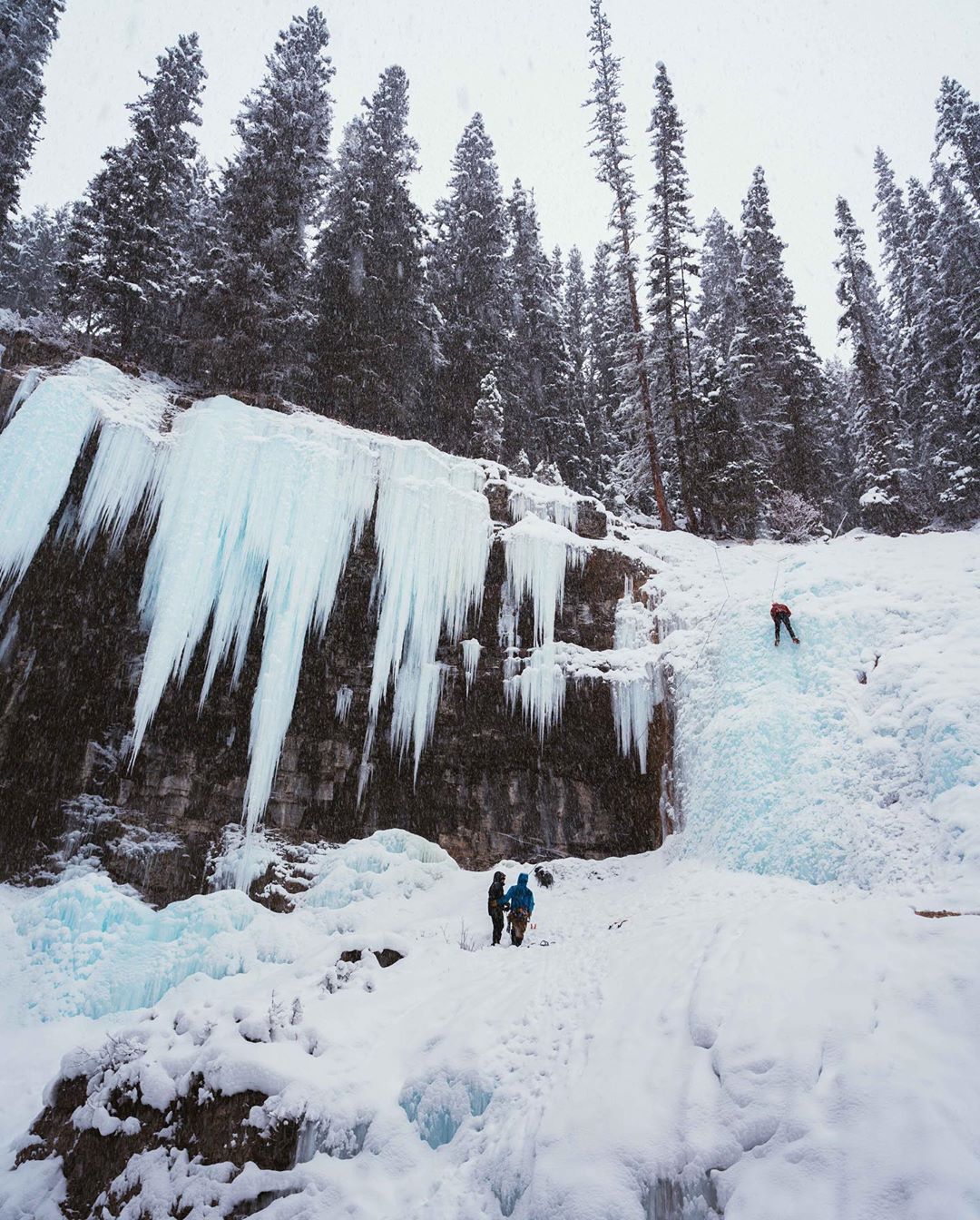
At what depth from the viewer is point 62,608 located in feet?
35.0

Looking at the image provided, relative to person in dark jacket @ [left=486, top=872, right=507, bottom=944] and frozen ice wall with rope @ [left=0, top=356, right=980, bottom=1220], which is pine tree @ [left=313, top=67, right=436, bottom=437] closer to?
frozen ice wall with rope @ [left=0, top=356, right=980, bottom=1220]

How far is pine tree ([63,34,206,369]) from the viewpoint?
15.4 meters

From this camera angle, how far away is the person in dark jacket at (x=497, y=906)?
7.51 metres

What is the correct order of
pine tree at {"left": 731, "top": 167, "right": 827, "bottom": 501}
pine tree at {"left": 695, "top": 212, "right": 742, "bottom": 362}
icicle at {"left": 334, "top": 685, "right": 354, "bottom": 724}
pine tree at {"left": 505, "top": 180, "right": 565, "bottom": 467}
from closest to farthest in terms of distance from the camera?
icicle at {"left": 334, "top": 685, "right": 354, "bottom": 724}
pine tree at {"left": 731, "top": 167, "right": 827, "bottom": 501}
pine tree at {"left": 505, "top": 180, "right": 565, "bottom": 467}
pine tree at {"left": 695, "top": 212, "right": 742, "bottom": 362}

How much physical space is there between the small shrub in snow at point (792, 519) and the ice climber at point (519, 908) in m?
15.5

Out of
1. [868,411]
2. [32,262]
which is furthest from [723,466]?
[32,262]

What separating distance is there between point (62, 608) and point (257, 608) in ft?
10.3

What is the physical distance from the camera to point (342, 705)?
12148mm

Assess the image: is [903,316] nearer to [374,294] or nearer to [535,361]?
[535,361]

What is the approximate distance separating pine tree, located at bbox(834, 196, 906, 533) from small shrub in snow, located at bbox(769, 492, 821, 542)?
1.47 meters

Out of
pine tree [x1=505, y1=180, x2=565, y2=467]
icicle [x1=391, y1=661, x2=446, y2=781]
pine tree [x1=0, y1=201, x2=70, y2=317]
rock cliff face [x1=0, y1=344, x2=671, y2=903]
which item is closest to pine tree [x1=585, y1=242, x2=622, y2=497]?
pine tree [x1=505, y1=180, x2=565, y2=467]

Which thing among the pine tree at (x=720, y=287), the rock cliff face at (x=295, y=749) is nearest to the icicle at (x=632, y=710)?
the rock cliff face at (x=295, y=749)

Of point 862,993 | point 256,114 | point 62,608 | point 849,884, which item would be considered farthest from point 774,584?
point 256,114

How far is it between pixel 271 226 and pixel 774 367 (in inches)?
688
